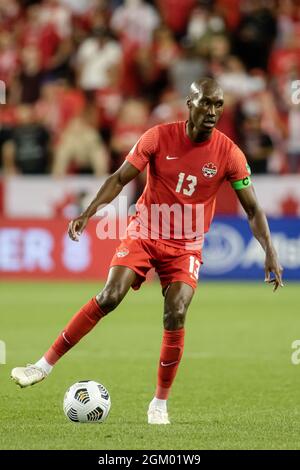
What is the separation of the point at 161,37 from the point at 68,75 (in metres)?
1.91

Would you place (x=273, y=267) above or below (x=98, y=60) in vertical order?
below

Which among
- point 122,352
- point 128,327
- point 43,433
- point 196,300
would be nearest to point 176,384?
point 122,352

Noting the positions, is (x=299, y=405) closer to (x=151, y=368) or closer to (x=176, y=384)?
(x=176, y=384)

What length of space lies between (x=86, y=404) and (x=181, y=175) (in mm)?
1626

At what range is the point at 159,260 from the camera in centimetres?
752

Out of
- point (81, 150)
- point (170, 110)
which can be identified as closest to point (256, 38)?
point (170, 110)

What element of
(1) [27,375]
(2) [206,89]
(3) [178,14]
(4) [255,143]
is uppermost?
(3) [178,14]

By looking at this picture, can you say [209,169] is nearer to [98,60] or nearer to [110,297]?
[110,297]

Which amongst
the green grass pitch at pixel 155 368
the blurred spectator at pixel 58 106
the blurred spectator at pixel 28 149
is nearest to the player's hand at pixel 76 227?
the green grass pitch at pixel 155 368

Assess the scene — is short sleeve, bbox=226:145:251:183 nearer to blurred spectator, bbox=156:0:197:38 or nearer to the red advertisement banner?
the red advertisement banner

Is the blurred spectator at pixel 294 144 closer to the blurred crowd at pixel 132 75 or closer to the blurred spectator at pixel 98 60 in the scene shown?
the blurred crowd at pixel 132 75

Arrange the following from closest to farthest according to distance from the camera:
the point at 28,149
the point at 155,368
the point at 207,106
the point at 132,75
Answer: the point at 207,106 → the point at 155,368 → the point at 28,149 → the point at 132,75

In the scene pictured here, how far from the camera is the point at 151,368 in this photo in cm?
987
